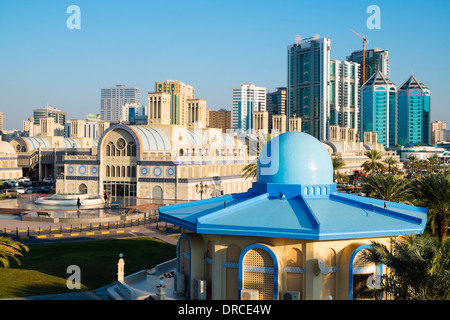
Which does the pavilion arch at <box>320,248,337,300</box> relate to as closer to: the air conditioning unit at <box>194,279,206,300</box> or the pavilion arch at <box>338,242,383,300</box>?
the pavilion arch at <box>338,242,383,300</box>

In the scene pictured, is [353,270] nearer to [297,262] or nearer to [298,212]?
[297,262]

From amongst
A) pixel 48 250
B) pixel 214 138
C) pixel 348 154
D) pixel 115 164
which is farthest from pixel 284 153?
pixel 348 154

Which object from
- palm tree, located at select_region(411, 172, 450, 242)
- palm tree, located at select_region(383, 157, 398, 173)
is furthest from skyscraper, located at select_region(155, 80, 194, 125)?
palm tree, located at select_region(411, 172, 450, 242)

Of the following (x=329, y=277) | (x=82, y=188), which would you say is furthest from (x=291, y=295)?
(x=82, y=188)

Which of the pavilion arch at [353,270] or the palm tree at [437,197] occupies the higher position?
the palm tree at [437,197]

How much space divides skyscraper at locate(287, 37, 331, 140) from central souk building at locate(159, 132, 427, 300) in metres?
166

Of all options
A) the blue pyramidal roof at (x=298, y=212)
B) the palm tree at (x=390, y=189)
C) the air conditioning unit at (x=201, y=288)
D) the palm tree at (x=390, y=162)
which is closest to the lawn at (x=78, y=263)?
the blue pyramidal roof at (x=298, y=212)

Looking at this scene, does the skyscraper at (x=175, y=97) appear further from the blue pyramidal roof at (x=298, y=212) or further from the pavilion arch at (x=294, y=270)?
the pavilion arch at (x=294, y=270)

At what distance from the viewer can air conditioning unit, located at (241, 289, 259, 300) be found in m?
17.2

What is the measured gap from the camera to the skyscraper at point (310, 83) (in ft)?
598

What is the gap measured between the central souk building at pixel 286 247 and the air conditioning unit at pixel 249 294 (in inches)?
1.4

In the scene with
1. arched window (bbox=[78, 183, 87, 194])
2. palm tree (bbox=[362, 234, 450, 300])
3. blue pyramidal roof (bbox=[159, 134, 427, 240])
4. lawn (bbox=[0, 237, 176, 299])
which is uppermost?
Result: blue pyramidal roof (bbox=[159, 134, 427, 240])

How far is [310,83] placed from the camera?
187m

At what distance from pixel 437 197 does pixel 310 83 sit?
166 metres
